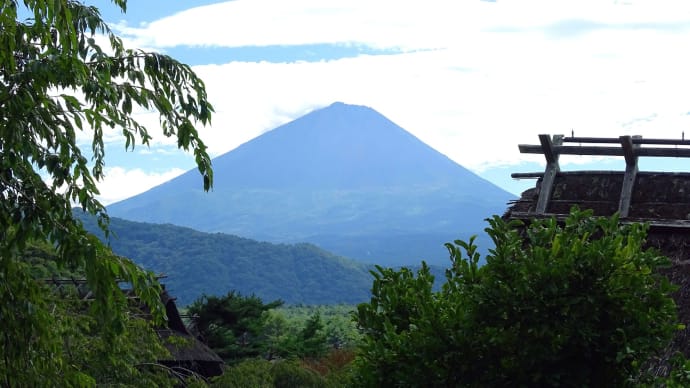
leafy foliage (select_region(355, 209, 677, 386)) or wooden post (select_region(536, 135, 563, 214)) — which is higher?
wooden post (select_region(536, 135, 563, 214))

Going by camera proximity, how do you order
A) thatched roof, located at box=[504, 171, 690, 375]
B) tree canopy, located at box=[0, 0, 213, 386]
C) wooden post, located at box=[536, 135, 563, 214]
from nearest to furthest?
tree canopy, located at box=[0, 0, 213, 386] → thatched roof, located at box=[504, 171, 690, 375] → wooden post, located at box=[536, 135, 563, 214]

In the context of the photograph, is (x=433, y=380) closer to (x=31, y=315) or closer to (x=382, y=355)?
(x=382, y=355)

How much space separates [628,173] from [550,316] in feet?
14.3

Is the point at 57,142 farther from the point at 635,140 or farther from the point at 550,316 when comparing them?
the point at 635,140

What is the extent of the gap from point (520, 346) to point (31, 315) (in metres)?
3.57

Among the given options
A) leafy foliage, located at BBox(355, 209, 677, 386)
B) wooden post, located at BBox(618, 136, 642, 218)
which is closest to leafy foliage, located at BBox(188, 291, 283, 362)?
wooden post, located at BBox(618, 136, 642, 218)

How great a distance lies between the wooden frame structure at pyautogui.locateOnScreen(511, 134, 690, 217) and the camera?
10.9 metres

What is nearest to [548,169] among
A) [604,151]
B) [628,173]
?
[604,151]

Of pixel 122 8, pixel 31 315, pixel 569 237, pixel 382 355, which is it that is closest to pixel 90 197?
pixel 31 315

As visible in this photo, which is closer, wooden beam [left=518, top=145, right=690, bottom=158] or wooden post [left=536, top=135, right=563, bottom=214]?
wooden beam [left=518, top=145, right=690, bottom=158]

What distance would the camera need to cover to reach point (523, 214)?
11.3 m

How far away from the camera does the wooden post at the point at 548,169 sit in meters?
11.4

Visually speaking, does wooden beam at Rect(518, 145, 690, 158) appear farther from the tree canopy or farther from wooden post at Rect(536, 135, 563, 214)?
the tree canopy

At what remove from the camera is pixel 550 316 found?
7285mm
